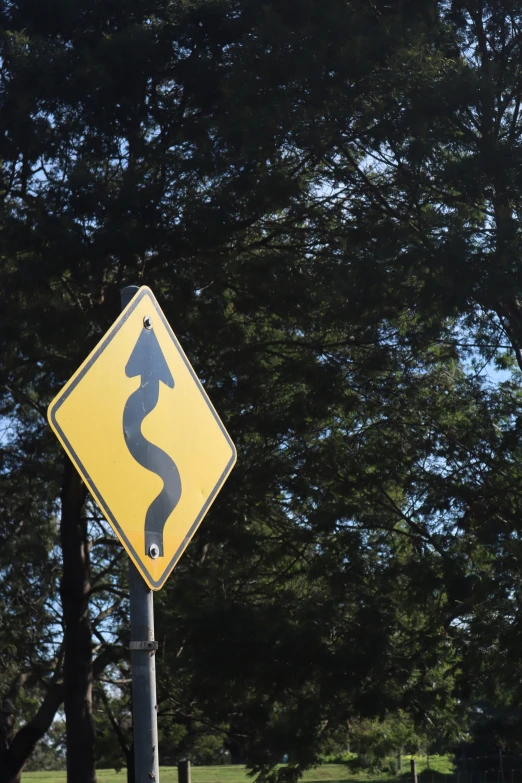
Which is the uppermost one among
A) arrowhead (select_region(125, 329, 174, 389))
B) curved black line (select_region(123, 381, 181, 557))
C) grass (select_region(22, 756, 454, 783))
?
arrowhead (select_region(125, 329, 174, 389))

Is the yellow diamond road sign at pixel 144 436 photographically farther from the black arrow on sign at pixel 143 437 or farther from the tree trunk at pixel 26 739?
the tree trunk at pixel 26 739

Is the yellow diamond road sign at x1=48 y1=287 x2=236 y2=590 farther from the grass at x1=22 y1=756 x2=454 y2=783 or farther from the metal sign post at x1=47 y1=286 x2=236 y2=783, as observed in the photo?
the grass at x1=22 y1=756 x2=454 y2=783

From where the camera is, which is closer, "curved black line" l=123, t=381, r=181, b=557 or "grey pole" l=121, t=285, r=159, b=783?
"grey pole" l=121, t=285, r=159, b=783

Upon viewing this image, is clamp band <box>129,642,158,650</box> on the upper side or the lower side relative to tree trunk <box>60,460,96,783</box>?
lower

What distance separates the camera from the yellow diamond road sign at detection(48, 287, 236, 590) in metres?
2.33

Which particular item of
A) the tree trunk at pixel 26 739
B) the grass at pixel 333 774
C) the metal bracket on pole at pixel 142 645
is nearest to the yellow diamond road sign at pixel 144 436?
the metal bracket on pole at pixel 142 645

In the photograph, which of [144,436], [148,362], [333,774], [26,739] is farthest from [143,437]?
[333,774]

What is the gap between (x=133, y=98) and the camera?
40.3 ft

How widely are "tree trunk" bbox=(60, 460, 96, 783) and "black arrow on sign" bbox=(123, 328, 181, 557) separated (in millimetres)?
12007

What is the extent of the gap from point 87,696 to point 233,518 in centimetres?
523

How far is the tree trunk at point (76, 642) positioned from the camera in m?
14.5

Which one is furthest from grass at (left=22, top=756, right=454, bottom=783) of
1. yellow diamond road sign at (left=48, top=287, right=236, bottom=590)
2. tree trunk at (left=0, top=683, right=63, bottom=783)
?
yellow diamond road sign at (left=48, top=287, right=236, bottom=590)

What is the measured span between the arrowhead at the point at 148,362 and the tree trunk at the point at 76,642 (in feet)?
39.3

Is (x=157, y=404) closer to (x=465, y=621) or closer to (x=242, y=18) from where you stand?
(x=465, y=621)
